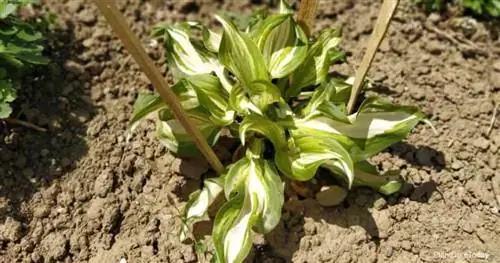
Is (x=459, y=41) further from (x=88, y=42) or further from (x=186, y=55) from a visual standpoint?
(x=88, y=42)

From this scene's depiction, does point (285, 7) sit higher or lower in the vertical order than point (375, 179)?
higher

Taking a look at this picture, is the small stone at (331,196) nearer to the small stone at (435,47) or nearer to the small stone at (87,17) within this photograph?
the small stone at (435,47)

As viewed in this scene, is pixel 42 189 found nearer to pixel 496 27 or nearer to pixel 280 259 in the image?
pixel 280 259

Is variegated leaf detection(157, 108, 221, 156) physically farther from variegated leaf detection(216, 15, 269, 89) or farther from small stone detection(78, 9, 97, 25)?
small stone detection(78, 9, 97, 25)

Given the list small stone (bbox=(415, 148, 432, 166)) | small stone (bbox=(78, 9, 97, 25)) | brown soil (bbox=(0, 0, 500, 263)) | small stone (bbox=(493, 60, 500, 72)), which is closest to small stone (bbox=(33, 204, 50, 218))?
brown soil (bbox=(0, 0, 500, 263))

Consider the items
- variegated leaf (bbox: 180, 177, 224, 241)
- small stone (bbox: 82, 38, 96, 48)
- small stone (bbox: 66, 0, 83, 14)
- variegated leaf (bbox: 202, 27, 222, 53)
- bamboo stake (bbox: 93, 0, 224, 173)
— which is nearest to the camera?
bamboo stake (bbox: 93, 0, 224, 173)

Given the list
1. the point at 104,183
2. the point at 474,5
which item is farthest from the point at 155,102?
the point at 474,5
